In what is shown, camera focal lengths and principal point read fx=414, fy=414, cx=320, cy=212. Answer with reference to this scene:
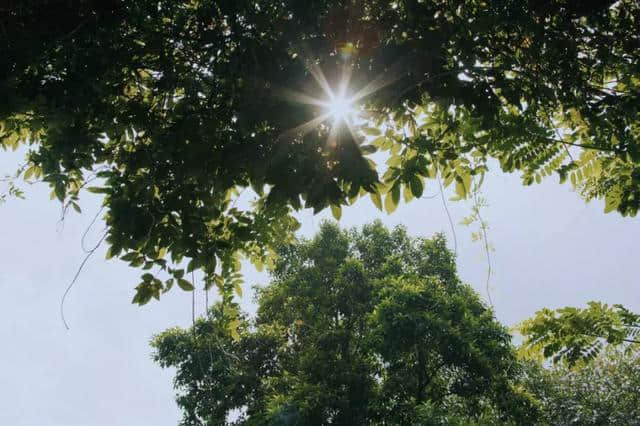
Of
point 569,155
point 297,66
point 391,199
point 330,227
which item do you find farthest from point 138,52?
point 330,227

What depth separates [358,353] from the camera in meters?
18.0

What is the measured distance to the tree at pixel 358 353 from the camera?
15.4m

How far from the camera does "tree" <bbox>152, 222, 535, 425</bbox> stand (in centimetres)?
1541

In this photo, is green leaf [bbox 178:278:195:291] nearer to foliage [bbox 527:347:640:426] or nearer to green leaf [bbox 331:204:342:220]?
green leaf [bbox 331:204:342:220]

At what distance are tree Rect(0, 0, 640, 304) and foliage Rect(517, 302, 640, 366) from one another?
58.6 inches

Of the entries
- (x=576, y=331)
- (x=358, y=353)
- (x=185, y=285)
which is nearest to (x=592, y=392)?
(x=358, y=353)

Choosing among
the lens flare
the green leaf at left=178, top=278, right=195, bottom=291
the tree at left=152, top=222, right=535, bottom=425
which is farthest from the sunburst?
the tree at left=152, top=222, right=535, bottom=425

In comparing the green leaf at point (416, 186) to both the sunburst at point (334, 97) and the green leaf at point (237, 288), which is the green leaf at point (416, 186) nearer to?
the sunburst at point (334, 97)

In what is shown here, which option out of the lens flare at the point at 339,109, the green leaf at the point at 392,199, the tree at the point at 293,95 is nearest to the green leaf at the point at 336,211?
the tree at the point at 293,95

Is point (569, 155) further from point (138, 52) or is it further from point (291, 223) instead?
point (138, 52)

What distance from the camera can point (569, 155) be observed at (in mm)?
3910

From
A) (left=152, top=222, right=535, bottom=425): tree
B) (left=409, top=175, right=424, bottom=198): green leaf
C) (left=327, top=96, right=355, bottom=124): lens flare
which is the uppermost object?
(left=152, top=222, right=535, bottom=425): tree

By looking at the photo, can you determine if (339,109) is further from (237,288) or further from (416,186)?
(237,288)

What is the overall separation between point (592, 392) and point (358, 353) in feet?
61.9
